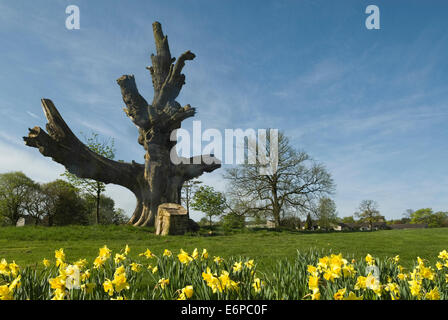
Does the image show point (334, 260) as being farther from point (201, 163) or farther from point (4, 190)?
point (4, 190)

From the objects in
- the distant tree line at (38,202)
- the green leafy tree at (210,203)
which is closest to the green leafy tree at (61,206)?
the distant tree line at (38,202)

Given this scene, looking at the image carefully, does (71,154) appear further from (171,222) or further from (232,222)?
(232,222)

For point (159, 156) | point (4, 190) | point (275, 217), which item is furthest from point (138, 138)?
point (4, 190)

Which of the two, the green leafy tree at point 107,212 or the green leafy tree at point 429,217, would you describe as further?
the green leafy tree at point 429,217

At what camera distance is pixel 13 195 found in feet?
110

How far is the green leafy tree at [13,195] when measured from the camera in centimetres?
3316

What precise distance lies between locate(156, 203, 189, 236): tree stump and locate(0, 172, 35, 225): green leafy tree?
1173 inches

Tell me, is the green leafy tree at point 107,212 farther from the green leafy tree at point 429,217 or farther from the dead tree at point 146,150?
the green leafy tree at point 429,217

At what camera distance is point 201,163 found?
20.5 metres

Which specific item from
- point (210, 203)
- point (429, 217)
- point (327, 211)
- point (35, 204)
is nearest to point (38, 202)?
point (35, 204)

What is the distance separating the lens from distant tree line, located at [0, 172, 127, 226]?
33.4 m

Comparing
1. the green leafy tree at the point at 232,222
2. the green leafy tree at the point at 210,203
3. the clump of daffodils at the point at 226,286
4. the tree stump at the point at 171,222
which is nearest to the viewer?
the clump of daffodils at the point at 226,286

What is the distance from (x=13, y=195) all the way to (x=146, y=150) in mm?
26625

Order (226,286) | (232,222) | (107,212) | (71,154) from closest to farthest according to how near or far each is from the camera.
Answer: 1. (226,286)
2. (71,154)
3. (232,222)
4. (107,212)
